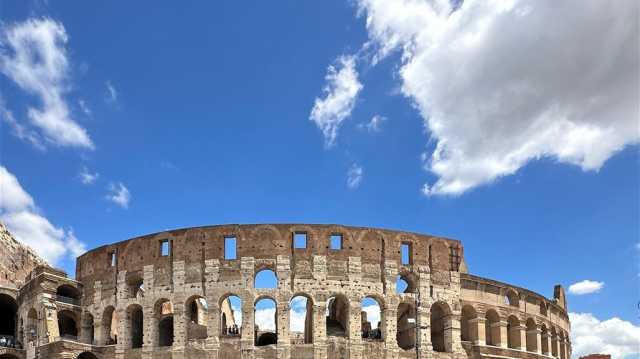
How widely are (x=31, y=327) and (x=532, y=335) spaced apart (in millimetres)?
25710

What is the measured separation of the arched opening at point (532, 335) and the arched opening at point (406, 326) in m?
6.87

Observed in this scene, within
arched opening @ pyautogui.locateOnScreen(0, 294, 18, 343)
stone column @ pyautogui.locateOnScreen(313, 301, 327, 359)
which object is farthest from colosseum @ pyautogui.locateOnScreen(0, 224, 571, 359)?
arched opening @ pyautogui.locateOnScreen(0, 294, 18, 343)

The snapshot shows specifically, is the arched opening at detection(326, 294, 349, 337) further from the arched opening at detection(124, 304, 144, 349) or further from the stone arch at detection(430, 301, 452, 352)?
the arched opening at detection(124, 304, 144, 349)

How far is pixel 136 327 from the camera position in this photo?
1319 inches

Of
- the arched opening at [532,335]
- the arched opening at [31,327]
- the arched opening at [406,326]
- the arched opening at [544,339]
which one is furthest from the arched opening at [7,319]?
the arched opening at [544,339]

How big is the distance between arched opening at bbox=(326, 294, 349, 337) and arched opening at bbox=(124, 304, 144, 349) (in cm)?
925

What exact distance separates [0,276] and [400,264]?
947 inches

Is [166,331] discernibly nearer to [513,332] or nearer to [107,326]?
[107,326]

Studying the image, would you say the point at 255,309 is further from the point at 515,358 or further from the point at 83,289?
the point at 515,358

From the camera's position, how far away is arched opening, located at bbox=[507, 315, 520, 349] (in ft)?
113

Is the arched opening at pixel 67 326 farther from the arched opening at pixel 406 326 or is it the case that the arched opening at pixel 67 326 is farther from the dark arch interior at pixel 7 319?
the arched opening at pixel 406 326

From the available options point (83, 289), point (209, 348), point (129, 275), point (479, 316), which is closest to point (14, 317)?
point (83, 289)

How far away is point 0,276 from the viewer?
39.9m

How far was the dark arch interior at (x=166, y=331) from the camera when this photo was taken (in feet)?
112
